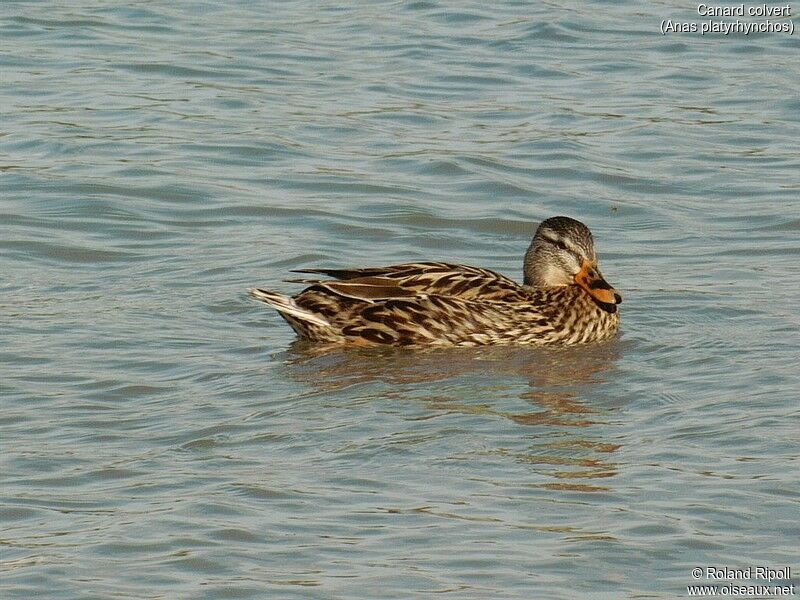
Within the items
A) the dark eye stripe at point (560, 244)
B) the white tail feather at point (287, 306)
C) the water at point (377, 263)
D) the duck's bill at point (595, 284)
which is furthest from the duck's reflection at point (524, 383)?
the dark eye stripe at point (560, 244)

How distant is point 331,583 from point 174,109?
11.3 metres

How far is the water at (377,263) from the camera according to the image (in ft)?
24.8

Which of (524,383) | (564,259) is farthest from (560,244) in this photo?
(524,383)

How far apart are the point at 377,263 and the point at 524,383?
3213mm

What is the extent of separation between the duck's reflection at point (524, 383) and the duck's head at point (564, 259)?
2.07 feet

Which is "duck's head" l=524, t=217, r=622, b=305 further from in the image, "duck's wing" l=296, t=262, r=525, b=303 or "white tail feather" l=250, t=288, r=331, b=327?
"white tail feather" l=250, t=288, r=331, b=327

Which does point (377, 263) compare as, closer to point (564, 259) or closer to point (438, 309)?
point (564, 259)

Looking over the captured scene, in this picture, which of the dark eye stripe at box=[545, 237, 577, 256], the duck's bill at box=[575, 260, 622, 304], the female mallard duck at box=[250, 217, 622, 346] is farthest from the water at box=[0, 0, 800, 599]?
the dark eye stripe at box=[545, 237, 577, 256]

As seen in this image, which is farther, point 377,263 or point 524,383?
point 377,263

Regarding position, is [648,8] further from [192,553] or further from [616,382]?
[192,553]

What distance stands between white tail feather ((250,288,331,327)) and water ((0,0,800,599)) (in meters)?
0.20

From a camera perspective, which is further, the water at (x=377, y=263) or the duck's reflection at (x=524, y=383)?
the duck's reflection at (x=524, y=383)

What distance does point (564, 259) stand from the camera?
12.1 meters

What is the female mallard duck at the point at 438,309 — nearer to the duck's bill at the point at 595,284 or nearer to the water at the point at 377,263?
the duck's bill at the point at 595,284
